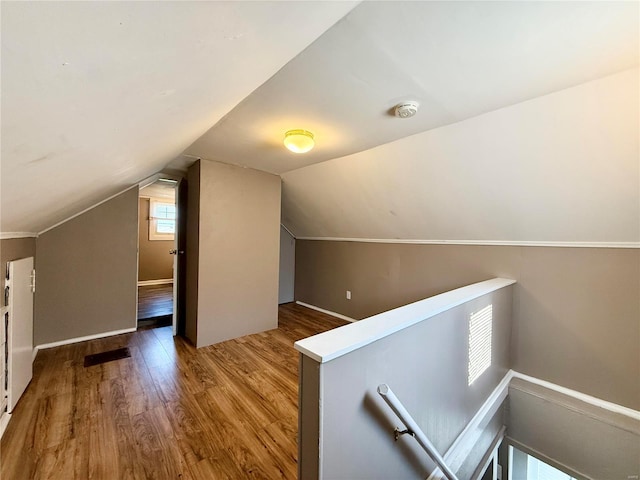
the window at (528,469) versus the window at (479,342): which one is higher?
the window at (479,342)

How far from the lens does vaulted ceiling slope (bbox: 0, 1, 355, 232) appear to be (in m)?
0.47

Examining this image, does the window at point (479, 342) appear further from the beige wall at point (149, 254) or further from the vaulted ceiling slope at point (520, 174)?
the beige wall at point (149, 254)

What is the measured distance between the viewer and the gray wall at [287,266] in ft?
16.3

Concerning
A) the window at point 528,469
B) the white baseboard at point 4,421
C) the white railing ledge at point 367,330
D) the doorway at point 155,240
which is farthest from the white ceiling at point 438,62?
the doorway at point 155,240

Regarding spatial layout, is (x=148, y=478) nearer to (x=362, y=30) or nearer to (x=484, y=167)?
(x=362, y=30)

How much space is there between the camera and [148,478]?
1.34 meters

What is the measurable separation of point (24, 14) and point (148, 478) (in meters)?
1.95

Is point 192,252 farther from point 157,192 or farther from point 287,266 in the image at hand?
point 157,192

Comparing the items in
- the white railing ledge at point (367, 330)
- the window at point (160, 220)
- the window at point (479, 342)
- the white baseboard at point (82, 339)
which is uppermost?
the window at point (160, 220)

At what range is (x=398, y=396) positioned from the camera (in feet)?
3.92

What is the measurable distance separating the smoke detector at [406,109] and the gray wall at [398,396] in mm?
1325

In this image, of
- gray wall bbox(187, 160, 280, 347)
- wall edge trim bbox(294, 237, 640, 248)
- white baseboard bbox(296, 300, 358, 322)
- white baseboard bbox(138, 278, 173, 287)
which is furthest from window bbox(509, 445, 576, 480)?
white baseboard bbox(138, 278, 173, 287)

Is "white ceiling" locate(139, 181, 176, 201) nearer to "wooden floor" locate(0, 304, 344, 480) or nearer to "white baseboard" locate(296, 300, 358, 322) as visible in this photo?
"wooden floor" locate(0, 304, 344, 480)

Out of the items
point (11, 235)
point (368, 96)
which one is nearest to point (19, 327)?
point (11, 235)
